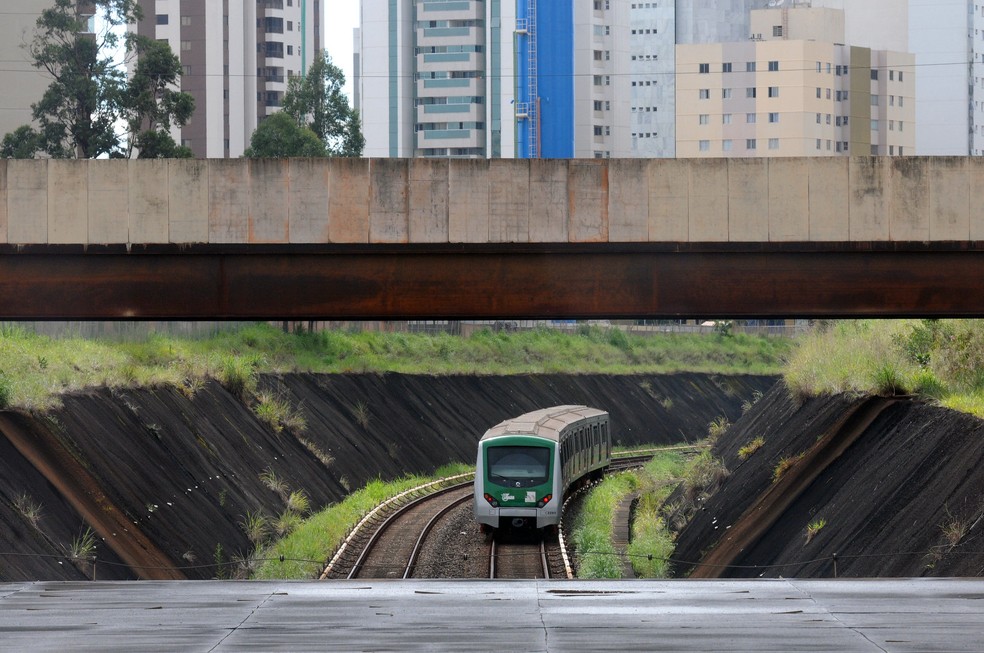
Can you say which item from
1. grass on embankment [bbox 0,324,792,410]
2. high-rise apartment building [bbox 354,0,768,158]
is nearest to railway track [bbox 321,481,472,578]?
grass on embankment [bbox 0,324,792,410]

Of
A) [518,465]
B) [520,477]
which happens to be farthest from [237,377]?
[520,477]

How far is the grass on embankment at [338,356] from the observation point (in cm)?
2930

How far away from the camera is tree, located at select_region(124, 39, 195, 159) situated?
55812mm

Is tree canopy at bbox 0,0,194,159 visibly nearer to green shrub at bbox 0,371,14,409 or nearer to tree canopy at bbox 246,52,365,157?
tree canopy at bbox 246,52,365,157

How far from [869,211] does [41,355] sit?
61.4 ft

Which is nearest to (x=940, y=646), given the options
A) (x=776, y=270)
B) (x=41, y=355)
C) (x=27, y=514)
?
(x=776, y=270)

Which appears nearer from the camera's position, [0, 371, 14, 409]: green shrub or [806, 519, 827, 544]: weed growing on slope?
[806, 519, 827, 544]: weed growing on slope

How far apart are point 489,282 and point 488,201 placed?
4.12 feet

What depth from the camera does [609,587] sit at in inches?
664

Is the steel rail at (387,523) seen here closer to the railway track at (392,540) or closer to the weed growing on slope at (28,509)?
the railway track at (392,540)

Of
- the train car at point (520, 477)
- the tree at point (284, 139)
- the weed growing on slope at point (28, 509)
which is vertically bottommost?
the train car at point (520, 477)

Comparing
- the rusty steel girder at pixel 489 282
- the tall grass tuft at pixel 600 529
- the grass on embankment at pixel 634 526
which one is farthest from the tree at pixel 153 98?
the rusty steel girder at pixel 489 282

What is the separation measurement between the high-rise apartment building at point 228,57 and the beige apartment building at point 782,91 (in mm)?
35749

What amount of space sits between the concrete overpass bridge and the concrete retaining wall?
24 millimetres
